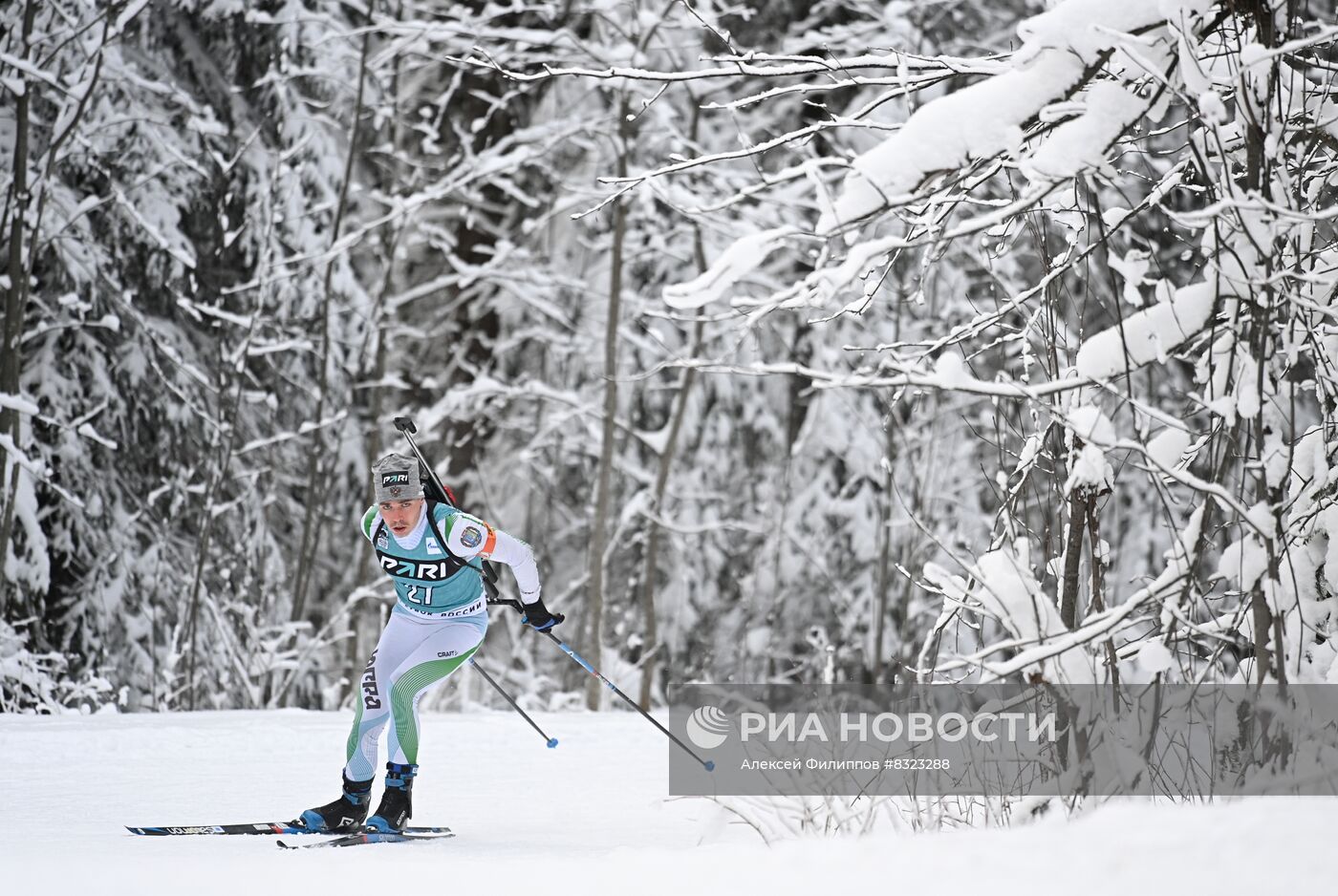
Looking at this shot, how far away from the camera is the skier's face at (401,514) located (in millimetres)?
5348

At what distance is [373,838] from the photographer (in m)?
5.02

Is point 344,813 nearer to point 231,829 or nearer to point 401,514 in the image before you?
point 231,829

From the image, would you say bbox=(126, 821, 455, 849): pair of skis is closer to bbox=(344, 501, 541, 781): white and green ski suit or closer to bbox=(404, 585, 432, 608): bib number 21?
bbox=(344, 501, 541, 781): white and green ski suit

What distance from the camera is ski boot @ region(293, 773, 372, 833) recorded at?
5.15m

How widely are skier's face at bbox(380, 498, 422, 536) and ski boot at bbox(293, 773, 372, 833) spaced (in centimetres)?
102

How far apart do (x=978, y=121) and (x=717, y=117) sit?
13.0 metres

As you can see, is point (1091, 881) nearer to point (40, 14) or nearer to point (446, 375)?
point (40, 14)

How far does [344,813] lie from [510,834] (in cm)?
66

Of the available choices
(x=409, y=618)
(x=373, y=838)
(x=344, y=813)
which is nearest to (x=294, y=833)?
(x=344, y=813)
